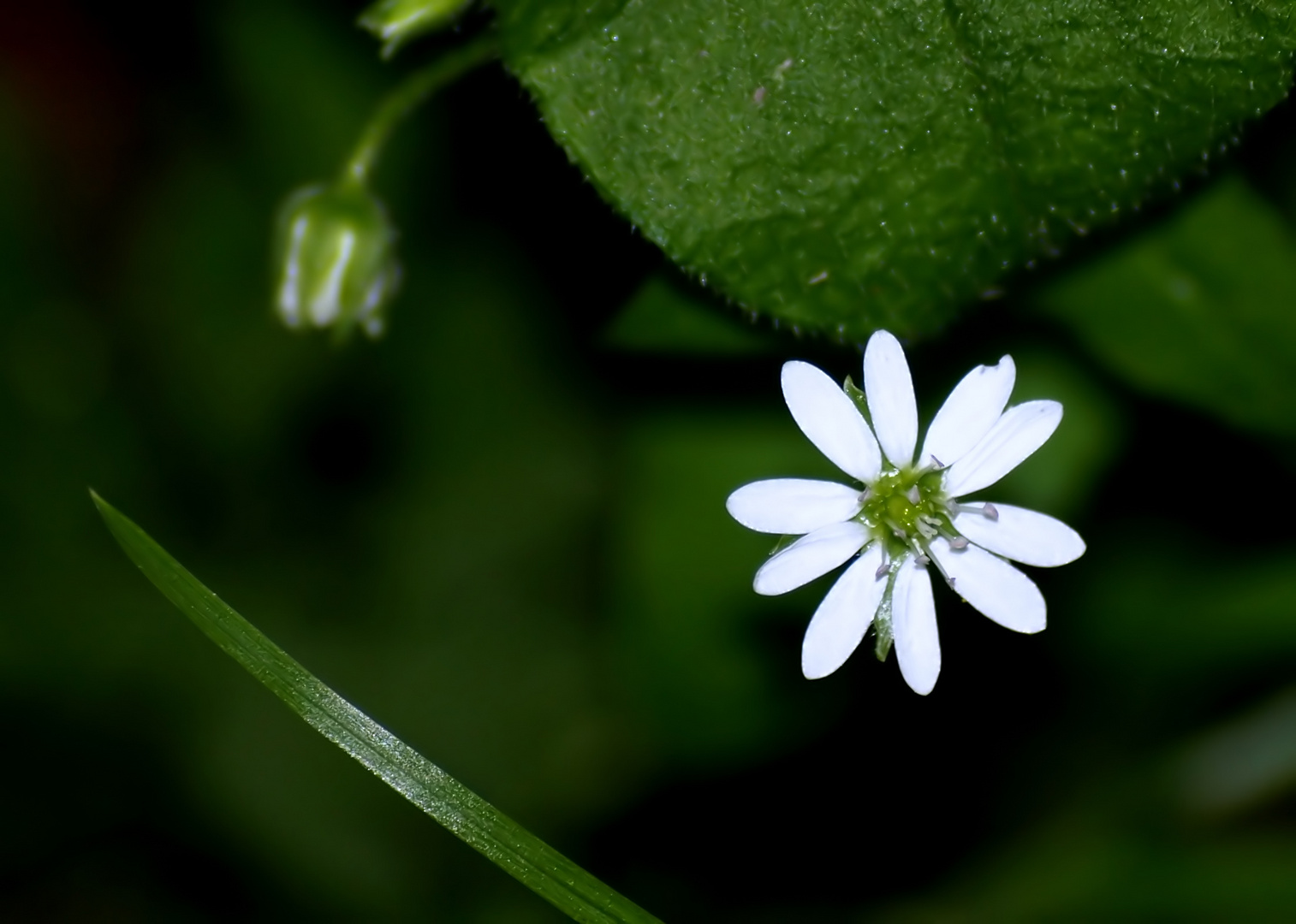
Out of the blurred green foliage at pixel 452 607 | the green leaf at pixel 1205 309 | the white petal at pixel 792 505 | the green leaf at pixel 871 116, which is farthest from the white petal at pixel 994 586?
the blurred green foliage at pixel 452 607

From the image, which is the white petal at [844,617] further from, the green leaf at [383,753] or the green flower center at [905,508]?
the green leaf at [383,753]

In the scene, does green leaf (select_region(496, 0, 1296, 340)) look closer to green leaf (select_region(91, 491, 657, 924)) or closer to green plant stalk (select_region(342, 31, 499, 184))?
green plant stalk (select_region(342, 31, 499, 184))

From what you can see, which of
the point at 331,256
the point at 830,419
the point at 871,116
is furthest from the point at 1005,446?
the point at 331,256

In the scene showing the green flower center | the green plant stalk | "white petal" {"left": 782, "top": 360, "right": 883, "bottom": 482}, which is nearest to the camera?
"white petal" {"left": 782, "top": 360, "right": 883, "bottom": 482}

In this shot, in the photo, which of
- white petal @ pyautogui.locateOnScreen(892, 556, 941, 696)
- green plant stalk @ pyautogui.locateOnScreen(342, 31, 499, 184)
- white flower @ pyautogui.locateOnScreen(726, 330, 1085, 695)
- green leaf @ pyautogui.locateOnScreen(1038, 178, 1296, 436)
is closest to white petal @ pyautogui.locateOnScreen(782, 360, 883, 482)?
white flower @ pyautogui.locateOnScreen(726, 330, 1085, 695)

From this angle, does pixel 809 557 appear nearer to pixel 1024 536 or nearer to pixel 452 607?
pixel 1024 536

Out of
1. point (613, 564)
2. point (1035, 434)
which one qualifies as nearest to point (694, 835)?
point (613, 564)
